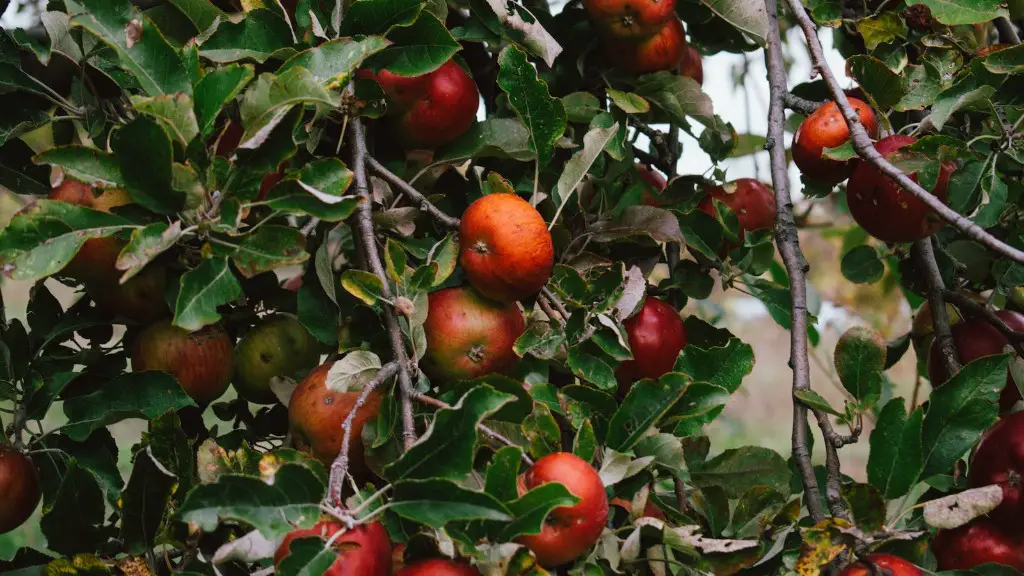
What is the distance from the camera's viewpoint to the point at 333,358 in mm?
1155

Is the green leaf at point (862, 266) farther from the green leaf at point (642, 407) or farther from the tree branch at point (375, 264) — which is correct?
the tree branch at point (375, 264)

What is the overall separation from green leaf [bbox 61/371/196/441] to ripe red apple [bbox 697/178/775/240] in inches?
30.7

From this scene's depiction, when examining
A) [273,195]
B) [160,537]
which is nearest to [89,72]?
[273,195]

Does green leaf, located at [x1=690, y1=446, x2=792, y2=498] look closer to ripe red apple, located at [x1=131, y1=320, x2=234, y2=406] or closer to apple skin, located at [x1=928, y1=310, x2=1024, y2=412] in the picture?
apple skin, located at [x1=928, y1=310, x2=1024, y2=412]

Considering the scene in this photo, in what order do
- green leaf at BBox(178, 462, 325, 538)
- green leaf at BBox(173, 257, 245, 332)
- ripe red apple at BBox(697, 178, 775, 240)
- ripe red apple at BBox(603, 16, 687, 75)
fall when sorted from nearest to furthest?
green leaf at BBox(178, 462, 325, 538), green leaf at BBox(173, 257, 245, 332), ripe red apple at BBox(603, 16, 687, 75), ripe red apple at BBox(697, 178, 775, 240)

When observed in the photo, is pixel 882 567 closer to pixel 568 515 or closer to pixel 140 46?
pixel 568 515

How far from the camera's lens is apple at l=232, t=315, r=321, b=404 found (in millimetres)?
1159

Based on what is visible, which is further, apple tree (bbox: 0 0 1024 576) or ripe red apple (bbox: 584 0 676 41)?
ripe red apple (bbox: 584 0 676 41)

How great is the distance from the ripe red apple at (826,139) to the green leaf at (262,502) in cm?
70

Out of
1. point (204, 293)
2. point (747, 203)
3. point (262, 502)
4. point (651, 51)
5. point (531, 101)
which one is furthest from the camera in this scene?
point (747, 203)

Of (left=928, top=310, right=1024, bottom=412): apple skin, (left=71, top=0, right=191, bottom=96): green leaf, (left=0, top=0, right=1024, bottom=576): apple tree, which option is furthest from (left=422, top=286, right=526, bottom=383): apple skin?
(left=928, top=310, right=1024, bottom=412): apple skin

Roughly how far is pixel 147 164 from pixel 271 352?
40cm

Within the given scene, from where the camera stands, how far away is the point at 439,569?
773 mm

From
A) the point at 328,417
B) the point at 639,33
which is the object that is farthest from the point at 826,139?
the point at 328,417
